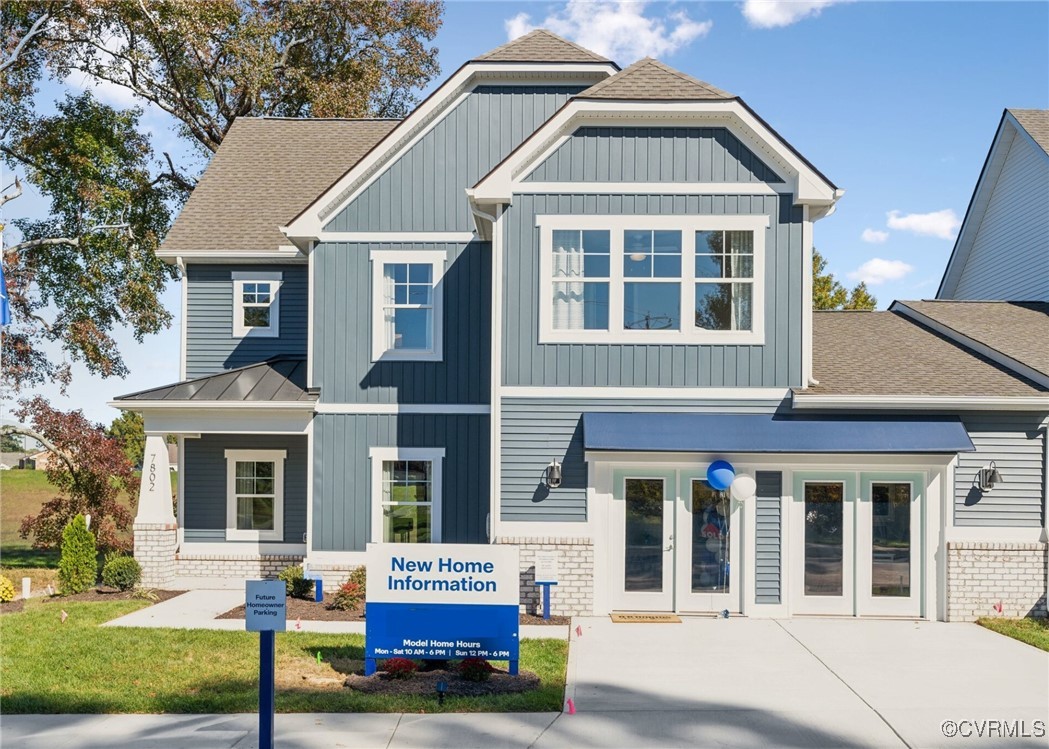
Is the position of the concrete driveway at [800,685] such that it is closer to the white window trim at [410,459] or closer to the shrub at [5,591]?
the white window trim at [410,459]

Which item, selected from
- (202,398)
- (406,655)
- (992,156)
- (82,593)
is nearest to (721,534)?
(406,655)

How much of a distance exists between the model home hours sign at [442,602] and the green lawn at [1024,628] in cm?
697

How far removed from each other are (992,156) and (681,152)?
12144mm

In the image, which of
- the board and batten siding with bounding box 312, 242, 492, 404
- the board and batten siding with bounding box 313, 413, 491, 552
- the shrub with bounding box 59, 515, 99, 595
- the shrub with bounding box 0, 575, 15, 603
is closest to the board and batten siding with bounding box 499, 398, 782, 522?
the board and batten siding with bounding box 313, 413, 491, 552

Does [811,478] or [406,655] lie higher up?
[811,478]

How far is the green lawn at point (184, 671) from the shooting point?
8.76 metres

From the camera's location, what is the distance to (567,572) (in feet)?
43.5

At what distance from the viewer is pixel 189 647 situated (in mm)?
11133

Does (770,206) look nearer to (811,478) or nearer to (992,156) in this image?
(811,478)

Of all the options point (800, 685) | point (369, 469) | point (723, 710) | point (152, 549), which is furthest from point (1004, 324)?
point (152, 549)

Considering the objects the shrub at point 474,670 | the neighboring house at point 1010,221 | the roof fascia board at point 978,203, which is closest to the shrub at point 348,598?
the shrub at point 474,670

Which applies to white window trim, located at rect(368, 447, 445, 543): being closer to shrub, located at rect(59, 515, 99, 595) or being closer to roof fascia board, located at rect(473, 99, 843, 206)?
roof fascia board, located at rect(473, 99, 843, 206)

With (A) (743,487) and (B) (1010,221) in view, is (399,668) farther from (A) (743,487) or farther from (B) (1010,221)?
(B) (1010,221)

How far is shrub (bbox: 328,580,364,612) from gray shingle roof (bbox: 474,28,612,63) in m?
8.91
